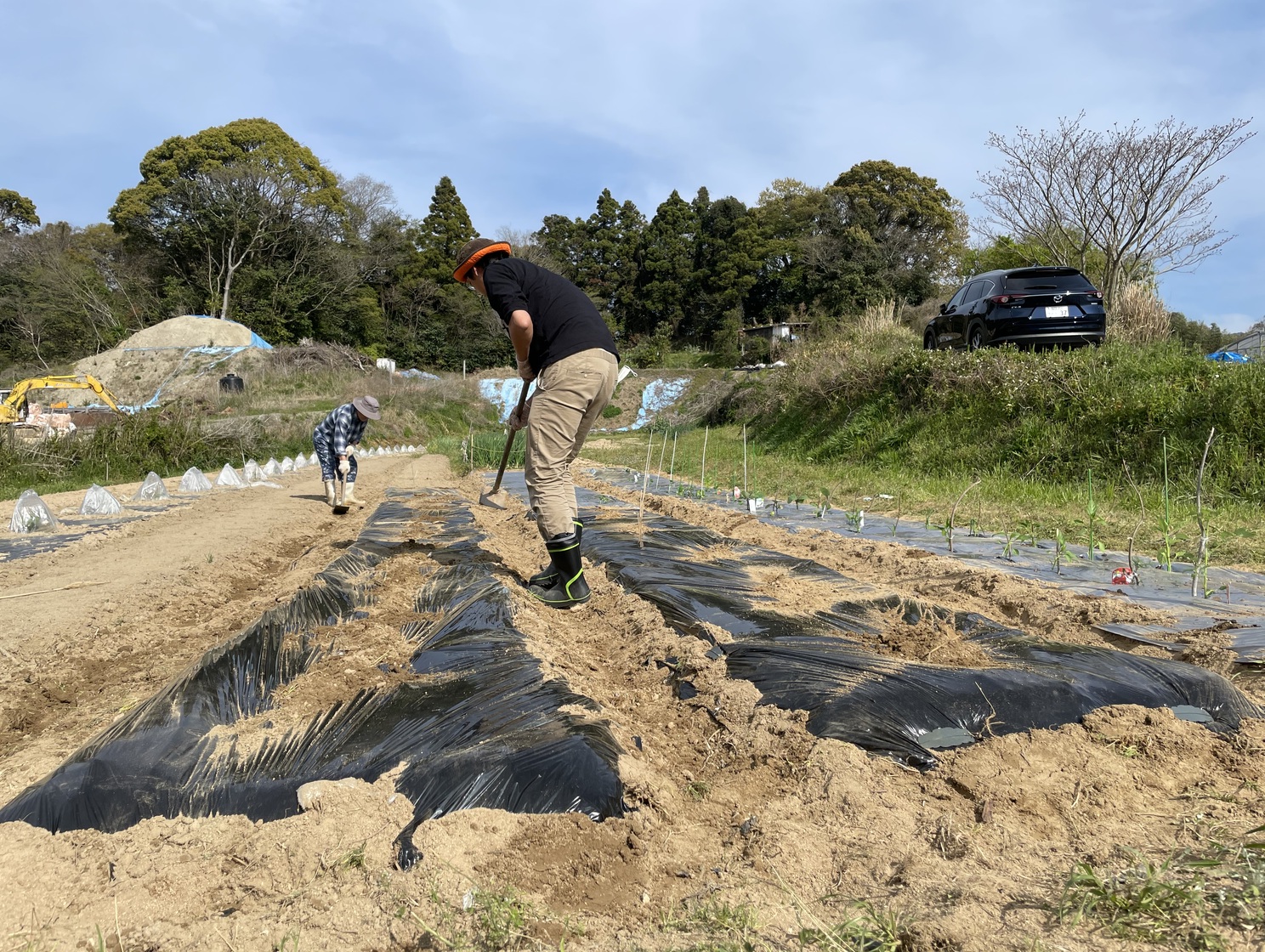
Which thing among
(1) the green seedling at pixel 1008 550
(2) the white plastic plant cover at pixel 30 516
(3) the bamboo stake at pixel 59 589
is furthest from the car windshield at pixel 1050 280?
(2) the white plastic plant cover at pixel 30 516

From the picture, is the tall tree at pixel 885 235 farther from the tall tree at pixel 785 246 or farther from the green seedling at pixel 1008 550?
the green seedling at pixel 1008 550

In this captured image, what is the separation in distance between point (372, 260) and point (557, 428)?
31.9 m

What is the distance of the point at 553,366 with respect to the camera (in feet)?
10.1

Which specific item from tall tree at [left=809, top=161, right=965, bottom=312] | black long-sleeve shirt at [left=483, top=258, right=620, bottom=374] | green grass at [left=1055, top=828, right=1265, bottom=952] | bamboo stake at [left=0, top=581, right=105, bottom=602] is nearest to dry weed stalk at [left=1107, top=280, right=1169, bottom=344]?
black long-sleeve shirt at [left=483, top=258, right=620, bottom=374]

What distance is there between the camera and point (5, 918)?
1276 millimetres

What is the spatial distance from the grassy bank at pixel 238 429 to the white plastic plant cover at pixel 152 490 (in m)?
2.10

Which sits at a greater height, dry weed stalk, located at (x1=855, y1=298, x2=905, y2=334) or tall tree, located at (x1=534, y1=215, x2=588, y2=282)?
tall tree, located at (x1=534, y1=215, x2=588, y2=282)

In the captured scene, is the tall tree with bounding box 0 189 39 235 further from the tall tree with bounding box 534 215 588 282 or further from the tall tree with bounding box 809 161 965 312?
the tall tree with bounding box 809 161 965 312

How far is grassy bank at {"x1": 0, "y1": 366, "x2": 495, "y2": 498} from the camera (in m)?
10.0

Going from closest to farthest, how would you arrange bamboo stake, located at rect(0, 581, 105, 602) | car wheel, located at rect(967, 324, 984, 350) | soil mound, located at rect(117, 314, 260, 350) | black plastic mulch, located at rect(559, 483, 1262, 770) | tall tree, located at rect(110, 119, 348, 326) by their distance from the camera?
black plastic mulch, located at rect(559, 483, 1262, 770) → bamboo stake, located at rect(0, 581, 105, 602) → car wheel, located at rect(967, 324, 984, 350) → soil mound, located at rect(117, 314, 260, 350) → tall tree, located at rect(110, 119, 348, 326)

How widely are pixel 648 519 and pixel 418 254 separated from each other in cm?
→ 3096

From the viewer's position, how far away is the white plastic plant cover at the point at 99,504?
671cm

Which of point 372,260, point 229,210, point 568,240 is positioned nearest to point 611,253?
point 568,240

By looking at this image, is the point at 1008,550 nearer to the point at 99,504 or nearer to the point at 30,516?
the point at 30,516
